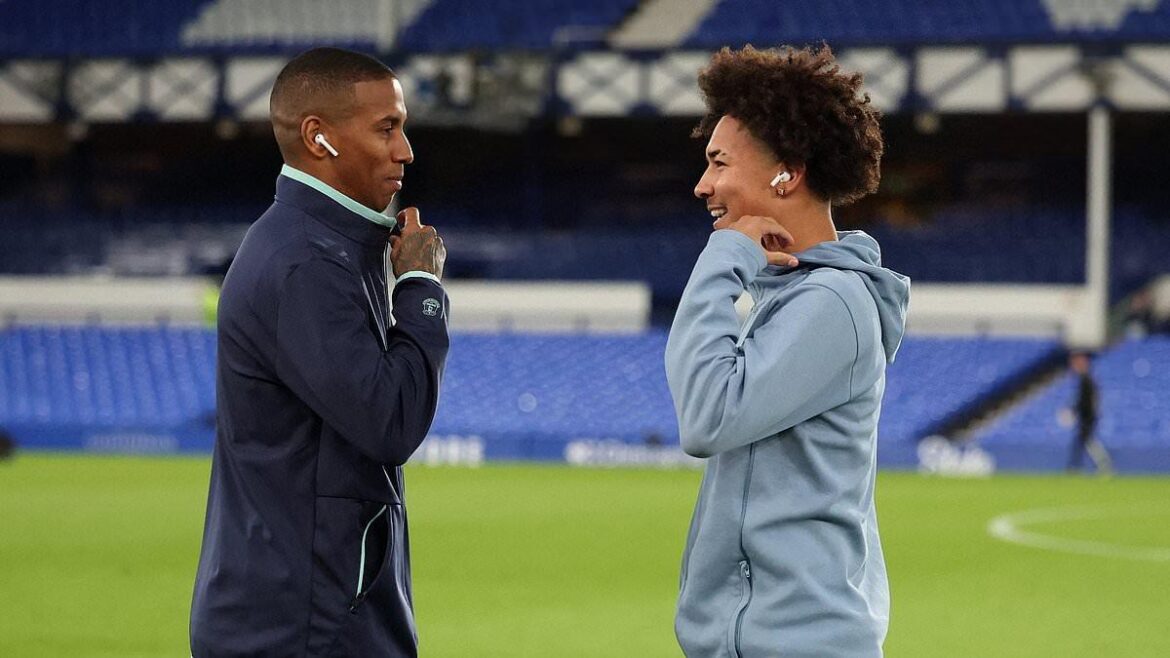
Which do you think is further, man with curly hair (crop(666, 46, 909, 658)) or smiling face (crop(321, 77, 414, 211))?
smiling face (crop(321, 77, 414, 211))

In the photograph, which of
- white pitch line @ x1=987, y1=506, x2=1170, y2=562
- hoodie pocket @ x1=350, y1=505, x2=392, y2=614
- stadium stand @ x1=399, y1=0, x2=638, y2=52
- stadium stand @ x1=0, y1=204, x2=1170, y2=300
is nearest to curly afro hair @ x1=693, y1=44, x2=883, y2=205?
hoodie pocket @ x1=350, y1=505, x2=392, y2=614

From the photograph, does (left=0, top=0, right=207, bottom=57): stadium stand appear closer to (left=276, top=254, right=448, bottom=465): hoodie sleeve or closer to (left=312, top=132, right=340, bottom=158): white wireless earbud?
(left=312, top=132, right=340, bottom=158): white wireless earbud

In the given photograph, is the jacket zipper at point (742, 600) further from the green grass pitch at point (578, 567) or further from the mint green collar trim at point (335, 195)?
the green grass pitch at point (578, 567)

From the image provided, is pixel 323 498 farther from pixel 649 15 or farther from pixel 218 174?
pixel 218 174

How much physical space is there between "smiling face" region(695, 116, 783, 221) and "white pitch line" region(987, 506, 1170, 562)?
11.7 meters

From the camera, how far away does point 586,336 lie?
32219 mm

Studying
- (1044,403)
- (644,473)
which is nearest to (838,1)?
(1044,403)

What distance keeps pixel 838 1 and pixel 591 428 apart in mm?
11526

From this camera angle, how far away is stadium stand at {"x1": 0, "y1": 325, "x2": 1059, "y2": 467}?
91.2 ft

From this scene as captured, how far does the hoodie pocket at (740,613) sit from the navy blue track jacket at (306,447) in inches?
27.5

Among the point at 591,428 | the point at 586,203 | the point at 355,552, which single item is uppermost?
the point at 355,552

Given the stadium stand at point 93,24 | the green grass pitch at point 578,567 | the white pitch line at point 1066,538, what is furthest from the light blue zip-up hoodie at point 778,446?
the stadium stand at point 93,24

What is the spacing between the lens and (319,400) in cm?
316

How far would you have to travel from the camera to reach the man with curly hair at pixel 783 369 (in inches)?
120
